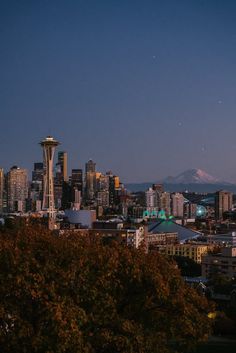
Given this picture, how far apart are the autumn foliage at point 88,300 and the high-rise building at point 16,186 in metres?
59.8

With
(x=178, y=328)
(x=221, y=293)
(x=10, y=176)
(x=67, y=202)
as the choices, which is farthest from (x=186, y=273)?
(x=10, y=176)

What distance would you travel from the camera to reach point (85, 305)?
17.8 ft

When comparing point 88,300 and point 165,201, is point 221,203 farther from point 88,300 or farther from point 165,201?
point 88,300

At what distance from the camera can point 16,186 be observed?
2731 inches

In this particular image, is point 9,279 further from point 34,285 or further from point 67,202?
point 67,202

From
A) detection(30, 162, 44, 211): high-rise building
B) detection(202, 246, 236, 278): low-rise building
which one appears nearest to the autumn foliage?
detection(202, 246, 236, 278): low-rise building

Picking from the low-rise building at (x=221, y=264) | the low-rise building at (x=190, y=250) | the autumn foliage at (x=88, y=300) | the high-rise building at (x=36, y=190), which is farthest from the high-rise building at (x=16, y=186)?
the autumn foliage at (x=88, y=300)

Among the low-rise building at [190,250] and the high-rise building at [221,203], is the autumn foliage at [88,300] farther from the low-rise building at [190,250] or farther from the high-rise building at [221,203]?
the high-rise building at [221,203]

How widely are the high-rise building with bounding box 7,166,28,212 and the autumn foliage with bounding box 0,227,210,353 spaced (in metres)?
59.8

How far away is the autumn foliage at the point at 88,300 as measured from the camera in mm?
5012

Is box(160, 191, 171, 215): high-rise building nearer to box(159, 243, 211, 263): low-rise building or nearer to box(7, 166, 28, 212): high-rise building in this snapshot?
box(7, 166, 28, 212): high-rise building

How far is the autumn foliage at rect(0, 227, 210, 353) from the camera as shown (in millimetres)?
5012

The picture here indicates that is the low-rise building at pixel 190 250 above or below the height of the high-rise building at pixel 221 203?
below

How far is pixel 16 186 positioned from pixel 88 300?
64976 millimetres
